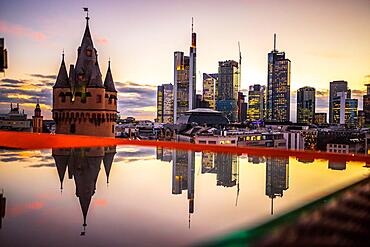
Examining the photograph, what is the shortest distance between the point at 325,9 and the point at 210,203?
20.4 meters

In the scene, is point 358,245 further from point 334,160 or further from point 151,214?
point 334,160

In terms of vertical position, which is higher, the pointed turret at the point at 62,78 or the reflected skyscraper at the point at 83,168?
the pointed turret at the point at 62,78

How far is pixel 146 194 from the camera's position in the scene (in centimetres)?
229

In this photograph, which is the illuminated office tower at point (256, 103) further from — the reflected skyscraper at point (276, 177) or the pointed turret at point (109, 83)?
the reflected skyscraper at point (276, 177)

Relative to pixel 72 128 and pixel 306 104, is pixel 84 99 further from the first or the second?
pixel 306 104

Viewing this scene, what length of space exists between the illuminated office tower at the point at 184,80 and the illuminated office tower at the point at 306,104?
55.4ft

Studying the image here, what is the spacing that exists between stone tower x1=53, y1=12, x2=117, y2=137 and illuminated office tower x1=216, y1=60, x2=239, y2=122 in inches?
1993

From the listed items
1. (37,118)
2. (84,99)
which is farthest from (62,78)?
(37,118)

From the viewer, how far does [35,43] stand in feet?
54.6

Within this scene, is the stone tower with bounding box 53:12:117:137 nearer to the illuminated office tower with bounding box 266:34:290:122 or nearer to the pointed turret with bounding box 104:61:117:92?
the pointed turret with bounding box 104:61:117:92

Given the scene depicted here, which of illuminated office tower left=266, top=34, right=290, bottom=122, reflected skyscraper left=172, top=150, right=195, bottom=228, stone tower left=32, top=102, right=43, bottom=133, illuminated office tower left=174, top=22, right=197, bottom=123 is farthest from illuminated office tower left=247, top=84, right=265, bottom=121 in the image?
reflected skyscraper left=172, top=150, right=195, bottom=228

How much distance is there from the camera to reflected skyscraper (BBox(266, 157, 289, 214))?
235 centimetres

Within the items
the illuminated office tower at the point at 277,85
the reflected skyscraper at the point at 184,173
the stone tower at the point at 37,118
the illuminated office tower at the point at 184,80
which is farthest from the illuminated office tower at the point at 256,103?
the reflected skyscraper at the point at 184,173

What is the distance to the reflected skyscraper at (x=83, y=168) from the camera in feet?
7.16
